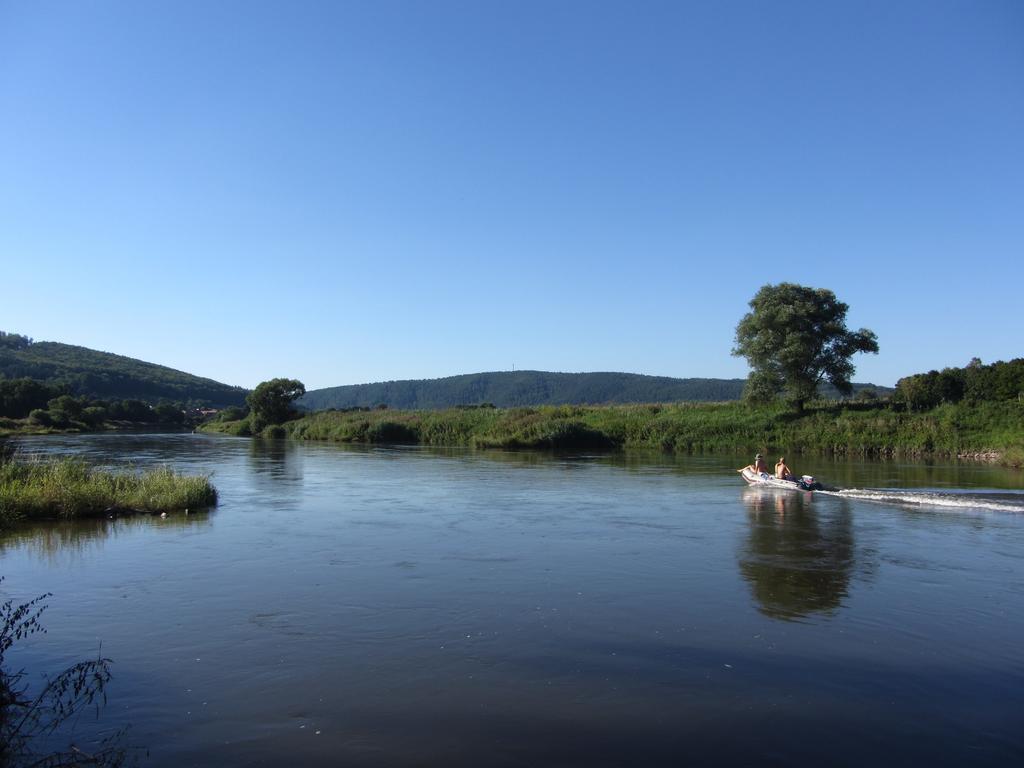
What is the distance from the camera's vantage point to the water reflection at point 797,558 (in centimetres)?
1246

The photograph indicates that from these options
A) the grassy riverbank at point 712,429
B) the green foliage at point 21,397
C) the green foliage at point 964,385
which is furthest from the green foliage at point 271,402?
the green foliage at point 964,385

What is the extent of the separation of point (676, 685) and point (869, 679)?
2.35 metres

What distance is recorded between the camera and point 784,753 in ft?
23.2

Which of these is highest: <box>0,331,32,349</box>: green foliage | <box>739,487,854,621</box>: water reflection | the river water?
<box>0,331,32,349</box>: green foliage

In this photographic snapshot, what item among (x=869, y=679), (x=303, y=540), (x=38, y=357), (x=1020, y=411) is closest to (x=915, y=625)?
(x=869, y=679)

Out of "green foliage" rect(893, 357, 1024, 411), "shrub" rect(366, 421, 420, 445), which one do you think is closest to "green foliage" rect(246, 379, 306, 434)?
"shrub" rect(366, 421, 420, 445)

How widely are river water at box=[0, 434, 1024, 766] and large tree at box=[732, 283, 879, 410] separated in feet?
108

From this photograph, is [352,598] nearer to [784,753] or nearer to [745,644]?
[745,644]

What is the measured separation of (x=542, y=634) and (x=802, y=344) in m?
48.0

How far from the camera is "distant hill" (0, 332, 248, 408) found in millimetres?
146875

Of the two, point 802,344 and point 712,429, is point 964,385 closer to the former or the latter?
point 802,344

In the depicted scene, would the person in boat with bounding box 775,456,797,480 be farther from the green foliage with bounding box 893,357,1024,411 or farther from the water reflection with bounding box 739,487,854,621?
the green foliage with bounding box 893,357,1024,411

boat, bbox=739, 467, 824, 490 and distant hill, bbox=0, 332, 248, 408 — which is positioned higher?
distant hill, bbox=0, 332, 248, 408

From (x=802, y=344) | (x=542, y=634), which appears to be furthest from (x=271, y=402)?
(x=542, y=634)
